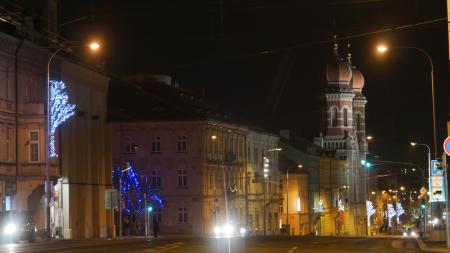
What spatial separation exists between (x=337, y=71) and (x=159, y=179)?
86.4 m

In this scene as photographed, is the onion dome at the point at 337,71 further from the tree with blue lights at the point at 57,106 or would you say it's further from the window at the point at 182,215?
the tree with blue lights at the point at 57,106

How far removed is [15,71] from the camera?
5866 cm

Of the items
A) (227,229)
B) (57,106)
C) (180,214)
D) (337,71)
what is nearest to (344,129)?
(337,71)

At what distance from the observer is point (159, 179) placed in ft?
310

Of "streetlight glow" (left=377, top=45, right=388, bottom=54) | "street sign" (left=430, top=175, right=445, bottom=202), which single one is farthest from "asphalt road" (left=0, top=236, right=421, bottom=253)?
"streetlight glow" (left=377, top=45, right=388, bottom=54)

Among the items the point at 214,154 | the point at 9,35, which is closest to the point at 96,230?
the point at 9,35

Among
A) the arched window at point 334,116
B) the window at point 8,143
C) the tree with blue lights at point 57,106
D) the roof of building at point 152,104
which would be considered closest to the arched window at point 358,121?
the arched window at point 334,116

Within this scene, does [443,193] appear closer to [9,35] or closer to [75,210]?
[9,35]

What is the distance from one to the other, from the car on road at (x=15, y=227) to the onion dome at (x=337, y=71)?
419ft

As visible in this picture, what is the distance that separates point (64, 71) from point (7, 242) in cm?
1738

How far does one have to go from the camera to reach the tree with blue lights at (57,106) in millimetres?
60741

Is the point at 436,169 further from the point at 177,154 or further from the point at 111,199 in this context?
the point at 177,154

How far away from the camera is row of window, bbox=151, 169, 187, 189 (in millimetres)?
94000

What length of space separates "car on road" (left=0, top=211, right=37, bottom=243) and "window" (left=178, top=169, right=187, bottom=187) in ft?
138
